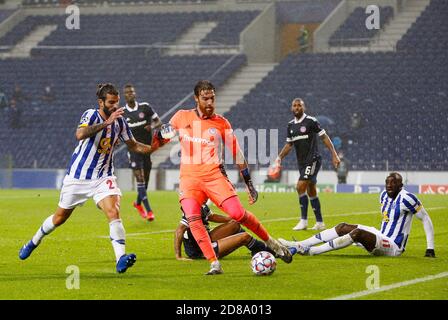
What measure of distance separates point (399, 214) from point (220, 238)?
91.6 inches

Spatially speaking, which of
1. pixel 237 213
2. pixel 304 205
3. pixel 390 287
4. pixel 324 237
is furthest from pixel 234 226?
pixel 304 205

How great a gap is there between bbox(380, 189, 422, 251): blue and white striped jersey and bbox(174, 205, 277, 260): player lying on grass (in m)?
1.88

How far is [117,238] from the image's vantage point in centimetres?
1203

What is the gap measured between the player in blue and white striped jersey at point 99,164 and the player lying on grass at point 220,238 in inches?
49.8

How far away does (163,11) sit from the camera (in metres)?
50.2

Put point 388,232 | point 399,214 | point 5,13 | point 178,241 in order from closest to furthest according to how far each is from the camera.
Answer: point 399,214
point 178,241
point 388,232
point 5,13

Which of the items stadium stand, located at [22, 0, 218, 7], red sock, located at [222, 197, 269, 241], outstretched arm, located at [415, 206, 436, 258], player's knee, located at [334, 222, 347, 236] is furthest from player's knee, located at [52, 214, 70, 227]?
stadium stand, located at [22, 0, 218, 7]

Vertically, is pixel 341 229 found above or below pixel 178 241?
above

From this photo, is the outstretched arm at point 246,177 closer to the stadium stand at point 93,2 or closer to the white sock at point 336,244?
the white sock at point 336,244

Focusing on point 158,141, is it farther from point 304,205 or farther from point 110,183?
point 304,205

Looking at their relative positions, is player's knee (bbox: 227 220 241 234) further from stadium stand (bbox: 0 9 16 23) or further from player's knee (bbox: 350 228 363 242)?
stadium stand (bbox: 0 9 16 23)

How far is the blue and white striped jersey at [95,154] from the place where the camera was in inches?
490
